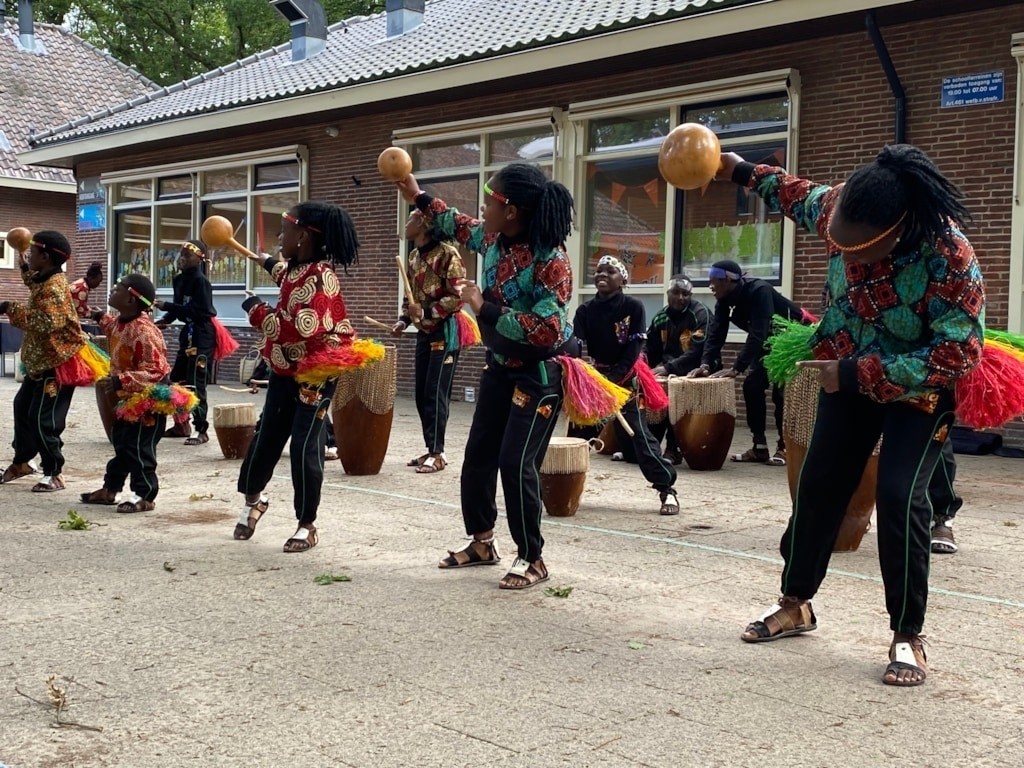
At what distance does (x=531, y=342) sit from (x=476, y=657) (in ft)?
5.09

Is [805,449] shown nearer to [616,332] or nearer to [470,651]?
[616,332]

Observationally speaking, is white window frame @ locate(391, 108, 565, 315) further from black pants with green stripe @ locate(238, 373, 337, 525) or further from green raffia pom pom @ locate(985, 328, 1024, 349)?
green raffia pom pom @ locate(985, 328, 1024, 349)

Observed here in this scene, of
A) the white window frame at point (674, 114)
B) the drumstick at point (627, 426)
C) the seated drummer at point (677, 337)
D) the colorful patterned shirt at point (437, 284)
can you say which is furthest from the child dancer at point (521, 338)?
the white window frame at point (674, 114)

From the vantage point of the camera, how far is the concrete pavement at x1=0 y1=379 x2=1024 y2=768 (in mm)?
3611

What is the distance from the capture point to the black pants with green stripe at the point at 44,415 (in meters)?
8.38

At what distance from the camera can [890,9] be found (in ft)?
37.7

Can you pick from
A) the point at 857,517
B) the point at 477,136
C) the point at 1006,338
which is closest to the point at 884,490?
the point at 1006,338

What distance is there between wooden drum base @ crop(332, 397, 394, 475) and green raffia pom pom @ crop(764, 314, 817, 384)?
4699 mm

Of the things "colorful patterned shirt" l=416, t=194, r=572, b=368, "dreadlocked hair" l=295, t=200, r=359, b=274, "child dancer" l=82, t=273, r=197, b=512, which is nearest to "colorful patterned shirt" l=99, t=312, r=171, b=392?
"child dancer" l=82, t=273, r=197, b=512

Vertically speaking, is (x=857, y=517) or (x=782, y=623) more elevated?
(x=857, y=517)

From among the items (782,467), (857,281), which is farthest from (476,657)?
(782,467)

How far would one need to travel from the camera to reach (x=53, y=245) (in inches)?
331

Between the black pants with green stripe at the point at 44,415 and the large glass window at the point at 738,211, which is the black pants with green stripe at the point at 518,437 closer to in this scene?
the black pants with green stripe at the point at 44,415

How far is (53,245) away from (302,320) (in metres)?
2.89
